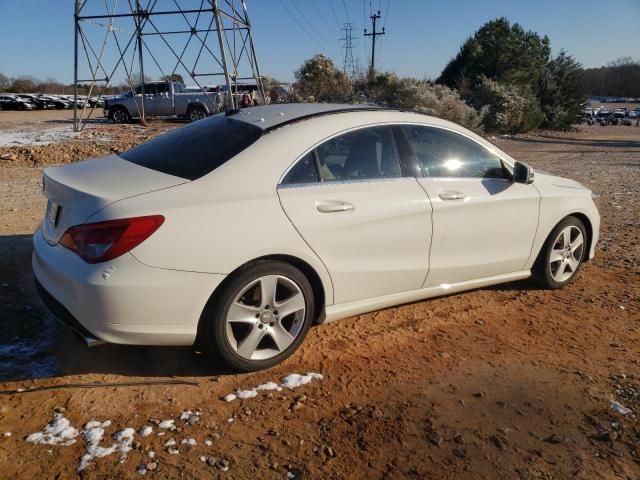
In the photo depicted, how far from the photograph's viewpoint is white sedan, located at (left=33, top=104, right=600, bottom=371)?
285 cm

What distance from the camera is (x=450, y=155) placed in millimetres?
4074

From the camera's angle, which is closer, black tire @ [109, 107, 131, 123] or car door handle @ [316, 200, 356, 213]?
car door handle @ [316, 200, 356, 213]


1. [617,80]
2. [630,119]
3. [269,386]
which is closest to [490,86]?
[269,386]

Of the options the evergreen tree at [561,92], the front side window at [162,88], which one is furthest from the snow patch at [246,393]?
the evergreen tree at [561,92]

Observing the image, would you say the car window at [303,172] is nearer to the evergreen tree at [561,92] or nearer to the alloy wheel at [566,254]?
the alloy wheel at [566,254]

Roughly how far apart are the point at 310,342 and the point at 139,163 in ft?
5.46

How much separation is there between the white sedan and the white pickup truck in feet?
73.9

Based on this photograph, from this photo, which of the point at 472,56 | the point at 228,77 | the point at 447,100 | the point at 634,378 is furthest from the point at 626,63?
the point at 634,378

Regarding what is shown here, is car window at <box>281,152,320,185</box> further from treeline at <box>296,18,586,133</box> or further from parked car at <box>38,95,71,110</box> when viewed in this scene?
parked car at <box>38,95,71,110</box>

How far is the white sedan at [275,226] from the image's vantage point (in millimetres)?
2854

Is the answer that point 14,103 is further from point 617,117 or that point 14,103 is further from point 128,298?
point 617,117

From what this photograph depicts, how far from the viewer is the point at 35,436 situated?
2629mm

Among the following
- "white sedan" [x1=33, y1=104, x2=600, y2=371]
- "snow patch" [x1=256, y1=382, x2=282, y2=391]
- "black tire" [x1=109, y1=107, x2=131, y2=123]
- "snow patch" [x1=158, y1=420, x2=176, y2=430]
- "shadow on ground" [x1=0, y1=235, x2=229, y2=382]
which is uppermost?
"black tire" [x1=109, y1=107, x2=131, y2=123]

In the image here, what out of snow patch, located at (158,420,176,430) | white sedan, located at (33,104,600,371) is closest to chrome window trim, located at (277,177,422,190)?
white sedan, located at (33,104,600,371)
